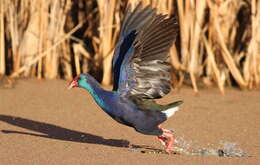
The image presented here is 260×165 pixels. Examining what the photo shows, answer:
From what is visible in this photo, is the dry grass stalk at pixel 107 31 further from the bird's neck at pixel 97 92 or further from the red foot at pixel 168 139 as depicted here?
the red foot at pixel 168 139

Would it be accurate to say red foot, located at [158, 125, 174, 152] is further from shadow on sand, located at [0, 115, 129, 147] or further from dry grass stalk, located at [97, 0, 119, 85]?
dry grass stalk, located at [97, 0, 119, 85]

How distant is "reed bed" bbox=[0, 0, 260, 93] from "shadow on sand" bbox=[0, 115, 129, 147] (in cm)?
162

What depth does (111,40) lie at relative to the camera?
307 inches

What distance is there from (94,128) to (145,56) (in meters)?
1.17

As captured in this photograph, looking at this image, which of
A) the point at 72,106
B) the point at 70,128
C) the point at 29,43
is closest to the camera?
the point at 70,128

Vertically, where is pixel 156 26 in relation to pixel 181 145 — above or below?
above

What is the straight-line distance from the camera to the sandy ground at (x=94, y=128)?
4.76 metres

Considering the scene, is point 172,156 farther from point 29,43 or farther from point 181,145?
point 29,43

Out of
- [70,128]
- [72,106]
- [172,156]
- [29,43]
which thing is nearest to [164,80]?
[172,156]

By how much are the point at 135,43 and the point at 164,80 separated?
1.53ft

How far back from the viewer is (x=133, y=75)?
5.15 m

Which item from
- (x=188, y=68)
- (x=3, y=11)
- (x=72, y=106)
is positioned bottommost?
(x=72, y=106)

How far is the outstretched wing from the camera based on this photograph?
16.7ft

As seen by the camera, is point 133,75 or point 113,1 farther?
point 113,1
